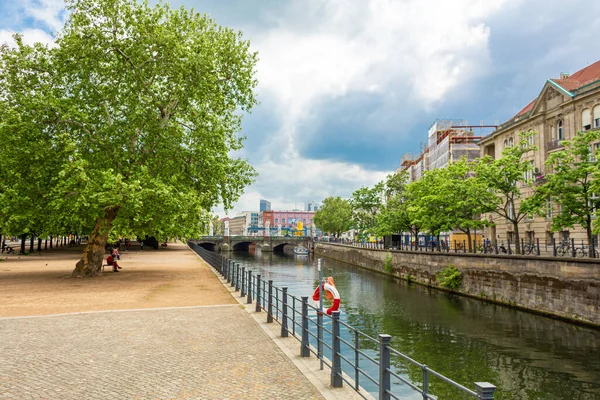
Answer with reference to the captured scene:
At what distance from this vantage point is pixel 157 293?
60.8 feet

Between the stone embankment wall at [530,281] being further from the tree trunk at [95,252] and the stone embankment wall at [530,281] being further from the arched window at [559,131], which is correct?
the tree trunk at [95,252]

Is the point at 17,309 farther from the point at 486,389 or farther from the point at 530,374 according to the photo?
the point at 530,374

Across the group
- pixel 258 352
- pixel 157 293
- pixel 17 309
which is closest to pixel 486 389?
pixel 258 352

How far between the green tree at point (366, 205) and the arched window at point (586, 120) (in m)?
27.3

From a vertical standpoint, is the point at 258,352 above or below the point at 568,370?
above

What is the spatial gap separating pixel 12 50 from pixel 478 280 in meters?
Answer: 29.1

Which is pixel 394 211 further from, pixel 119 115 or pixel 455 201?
pixel 119 115

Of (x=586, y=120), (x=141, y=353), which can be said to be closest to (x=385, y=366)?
(x=141, y=353)

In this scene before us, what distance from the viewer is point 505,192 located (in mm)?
29266

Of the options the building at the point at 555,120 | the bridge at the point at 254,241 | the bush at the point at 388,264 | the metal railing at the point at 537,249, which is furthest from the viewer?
the bridge at the point at 254,241

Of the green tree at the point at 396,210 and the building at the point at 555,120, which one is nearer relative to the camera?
the building at the point at 555,120

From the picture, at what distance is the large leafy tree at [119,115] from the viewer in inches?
843

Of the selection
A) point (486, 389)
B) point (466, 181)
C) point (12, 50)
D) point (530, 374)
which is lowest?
point (530, 374)

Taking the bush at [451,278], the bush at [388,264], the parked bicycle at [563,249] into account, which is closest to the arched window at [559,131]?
the bush at [451,278]
